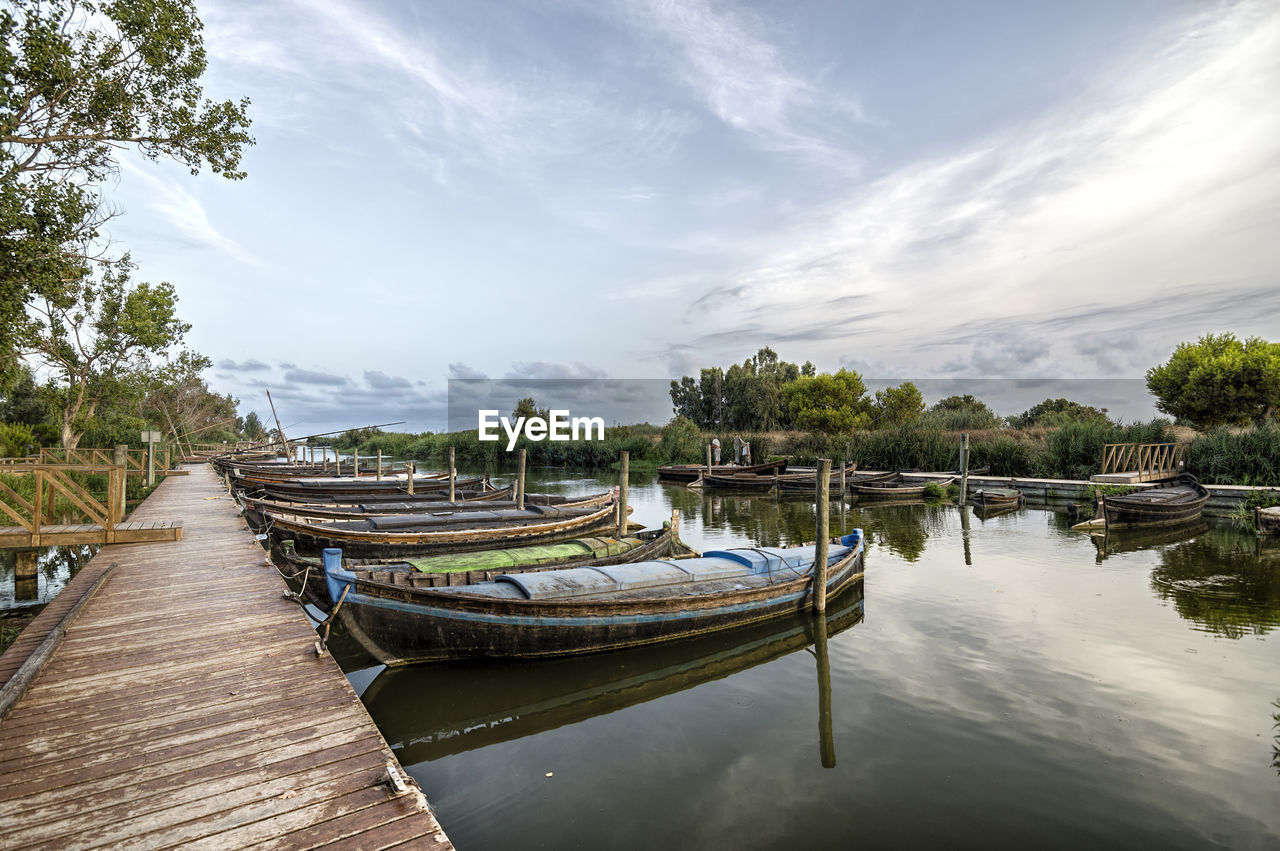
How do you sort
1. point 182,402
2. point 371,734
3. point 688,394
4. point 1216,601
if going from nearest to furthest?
point 371,734
point 1216,601
point 182,402
point 688,394

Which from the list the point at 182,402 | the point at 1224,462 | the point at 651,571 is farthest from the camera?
the point at 182,402

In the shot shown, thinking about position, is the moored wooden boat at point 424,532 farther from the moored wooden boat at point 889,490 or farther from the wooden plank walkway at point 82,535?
the moored wooden boat at point 889,490

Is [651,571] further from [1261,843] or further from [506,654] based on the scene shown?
[1261,843]

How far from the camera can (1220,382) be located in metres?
31.6

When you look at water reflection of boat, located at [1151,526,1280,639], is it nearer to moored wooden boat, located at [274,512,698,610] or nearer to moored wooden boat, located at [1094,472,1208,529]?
moored wooden boat, located at [1094,472,1208,529]

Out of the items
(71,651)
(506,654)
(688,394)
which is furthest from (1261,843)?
(688,394)

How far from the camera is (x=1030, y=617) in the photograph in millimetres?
10781

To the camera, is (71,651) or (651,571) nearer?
(71,651)

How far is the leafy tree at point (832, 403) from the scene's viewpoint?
43.7m

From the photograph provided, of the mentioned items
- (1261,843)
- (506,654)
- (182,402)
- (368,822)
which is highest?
(182,402)

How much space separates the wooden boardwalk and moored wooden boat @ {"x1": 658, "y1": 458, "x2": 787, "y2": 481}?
30669 millimetres

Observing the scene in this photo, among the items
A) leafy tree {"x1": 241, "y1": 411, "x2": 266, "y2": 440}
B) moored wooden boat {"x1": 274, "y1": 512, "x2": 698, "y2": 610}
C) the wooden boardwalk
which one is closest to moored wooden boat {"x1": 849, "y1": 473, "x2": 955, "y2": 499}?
moored wooden boat {"x1": 274, "y1": 512, "x2": 698, "y2": 610}

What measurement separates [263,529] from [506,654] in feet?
35.4

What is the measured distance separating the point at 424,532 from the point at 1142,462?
1156 inches
